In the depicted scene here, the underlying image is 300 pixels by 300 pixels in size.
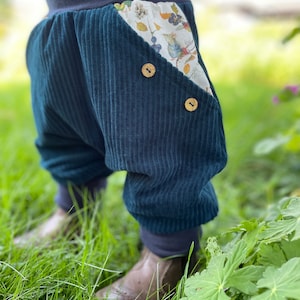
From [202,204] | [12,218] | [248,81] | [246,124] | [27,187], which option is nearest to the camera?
[202,204]

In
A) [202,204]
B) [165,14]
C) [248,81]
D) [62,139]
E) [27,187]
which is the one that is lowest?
[248,81]

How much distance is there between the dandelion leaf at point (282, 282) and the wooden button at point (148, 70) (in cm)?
39

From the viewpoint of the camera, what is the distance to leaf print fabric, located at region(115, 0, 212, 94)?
0.91 metres

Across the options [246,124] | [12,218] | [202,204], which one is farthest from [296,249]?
[246,124]

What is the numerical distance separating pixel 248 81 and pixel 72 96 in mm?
2647

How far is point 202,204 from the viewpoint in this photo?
102 centimetres

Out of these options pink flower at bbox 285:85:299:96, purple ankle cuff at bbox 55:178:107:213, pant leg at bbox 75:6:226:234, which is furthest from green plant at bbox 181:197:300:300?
pink flower at bbox 285:85:299:96

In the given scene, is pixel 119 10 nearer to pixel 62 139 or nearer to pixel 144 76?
pixel 144 76

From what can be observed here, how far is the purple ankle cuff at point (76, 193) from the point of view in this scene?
1.29 m

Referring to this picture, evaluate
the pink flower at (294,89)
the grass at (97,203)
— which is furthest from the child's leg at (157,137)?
the pink flower at (294,89)

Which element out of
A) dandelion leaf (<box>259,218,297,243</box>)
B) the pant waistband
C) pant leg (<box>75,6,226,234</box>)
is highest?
the pant waistband

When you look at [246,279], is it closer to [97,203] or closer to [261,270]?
[261,270]

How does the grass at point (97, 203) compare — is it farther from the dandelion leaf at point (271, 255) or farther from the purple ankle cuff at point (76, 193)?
the dandelion leaf at point (271, 255)

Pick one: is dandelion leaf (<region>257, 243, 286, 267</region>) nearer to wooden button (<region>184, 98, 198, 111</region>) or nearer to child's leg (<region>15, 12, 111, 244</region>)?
wooden button (<region>184, 98, 198, 111</region>)
